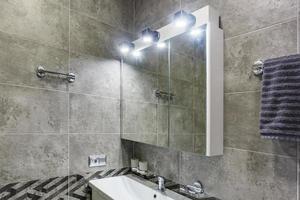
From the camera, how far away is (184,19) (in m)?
1.43

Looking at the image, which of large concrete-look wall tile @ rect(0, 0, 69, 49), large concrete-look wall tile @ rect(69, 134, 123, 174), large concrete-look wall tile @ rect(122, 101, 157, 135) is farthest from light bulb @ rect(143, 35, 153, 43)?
large concrete-look wall tile @ rect(69, 134, 123, 174)

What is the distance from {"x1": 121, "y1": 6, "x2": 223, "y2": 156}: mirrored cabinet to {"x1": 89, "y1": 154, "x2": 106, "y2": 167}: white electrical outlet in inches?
10.3

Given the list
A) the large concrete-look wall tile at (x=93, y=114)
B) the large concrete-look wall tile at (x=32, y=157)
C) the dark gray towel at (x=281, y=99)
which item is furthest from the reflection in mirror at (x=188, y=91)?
the large concrete-look wall tile at (x=32, y=157)

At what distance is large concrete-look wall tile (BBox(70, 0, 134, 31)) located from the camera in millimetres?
1913

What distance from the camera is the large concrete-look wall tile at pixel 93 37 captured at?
1.85 m

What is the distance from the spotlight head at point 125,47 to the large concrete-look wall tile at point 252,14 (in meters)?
0.89

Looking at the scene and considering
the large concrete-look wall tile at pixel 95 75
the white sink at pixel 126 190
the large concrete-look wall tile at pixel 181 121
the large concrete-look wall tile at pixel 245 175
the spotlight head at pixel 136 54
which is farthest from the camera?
the spotlight head at pixel 136 54

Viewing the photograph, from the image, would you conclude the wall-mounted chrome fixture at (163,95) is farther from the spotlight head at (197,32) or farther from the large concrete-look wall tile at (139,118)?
the spotlight head at (197,32)

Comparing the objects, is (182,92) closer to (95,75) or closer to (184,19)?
(184,19)

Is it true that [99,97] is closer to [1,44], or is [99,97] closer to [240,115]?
[1,44]

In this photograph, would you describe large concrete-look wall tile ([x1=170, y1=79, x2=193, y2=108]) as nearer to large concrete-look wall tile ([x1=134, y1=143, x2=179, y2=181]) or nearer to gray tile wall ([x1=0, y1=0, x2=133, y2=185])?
large concrete-look wall tile ([x1=134, y1=143, x2=179, y2=181])

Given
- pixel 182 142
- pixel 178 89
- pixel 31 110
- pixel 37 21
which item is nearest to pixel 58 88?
pixel 31 110

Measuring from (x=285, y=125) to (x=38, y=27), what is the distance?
1.72 meters

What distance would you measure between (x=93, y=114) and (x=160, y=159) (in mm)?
683
